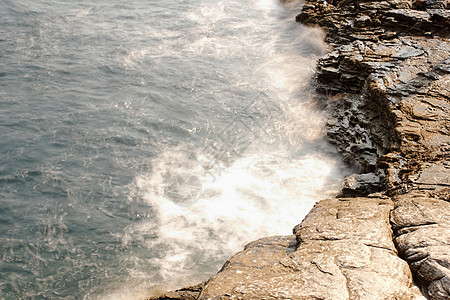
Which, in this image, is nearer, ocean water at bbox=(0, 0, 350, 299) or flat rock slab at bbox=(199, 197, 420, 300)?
flat rock slab at bbox=(199, 197, 420, 300)

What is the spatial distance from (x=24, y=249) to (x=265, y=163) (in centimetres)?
705

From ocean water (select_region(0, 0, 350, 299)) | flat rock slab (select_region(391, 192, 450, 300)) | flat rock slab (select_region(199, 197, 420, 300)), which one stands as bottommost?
ocean water (select_region(0, 0, 350, 299))

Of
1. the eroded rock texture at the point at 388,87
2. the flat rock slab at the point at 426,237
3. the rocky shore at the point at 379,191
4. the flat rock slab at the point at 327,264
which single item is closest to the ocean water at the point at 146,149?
the eroded rock texture at the point at 388,87

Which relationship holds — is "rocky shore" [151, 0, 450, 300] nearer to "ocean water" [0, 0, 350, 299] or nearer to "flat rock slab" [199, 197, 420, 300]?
"flat rock slab" [199, 197, 420, 300]

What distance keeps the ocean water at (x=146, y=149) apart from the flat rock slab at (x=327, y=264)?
239cm

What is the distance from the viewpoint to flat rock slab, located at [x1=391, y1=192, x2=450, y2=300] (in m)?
6.18

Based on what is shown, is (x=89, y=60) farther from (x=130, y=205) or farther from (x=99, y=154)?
(x=130, y=205)

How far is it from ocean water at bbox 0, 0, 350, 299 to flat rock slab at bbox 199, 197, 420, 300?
94.2 inches

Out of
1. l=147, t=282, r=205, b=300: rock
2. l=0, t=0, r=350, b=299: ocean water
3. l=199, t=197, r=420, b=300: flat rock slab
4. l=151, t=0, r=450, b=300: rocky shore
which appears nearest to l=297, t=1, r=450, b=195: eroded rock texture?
l=151, t=0, r=450, b=300: rocky shore

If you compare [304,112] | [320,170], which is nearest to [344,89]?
[304,112]

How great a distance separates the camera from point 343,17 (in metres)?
19.2

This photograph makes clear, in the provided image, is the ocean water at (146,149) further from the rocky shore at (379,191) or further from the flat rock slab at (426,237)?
the flat rock slab at (426,237)

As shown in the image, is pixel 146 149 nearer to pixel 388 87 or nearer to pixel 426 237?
pixel 388 87

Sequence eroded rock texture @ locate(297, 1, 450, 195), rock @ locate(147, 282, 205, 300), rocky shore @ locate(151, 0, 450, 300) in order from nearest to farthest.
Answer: rocky shore @ locate(151, 0, 450, 300) < rock @ locate(147, 282, 205, 300) < eroded rock texture @ locate(297, 1, 450, 195)
